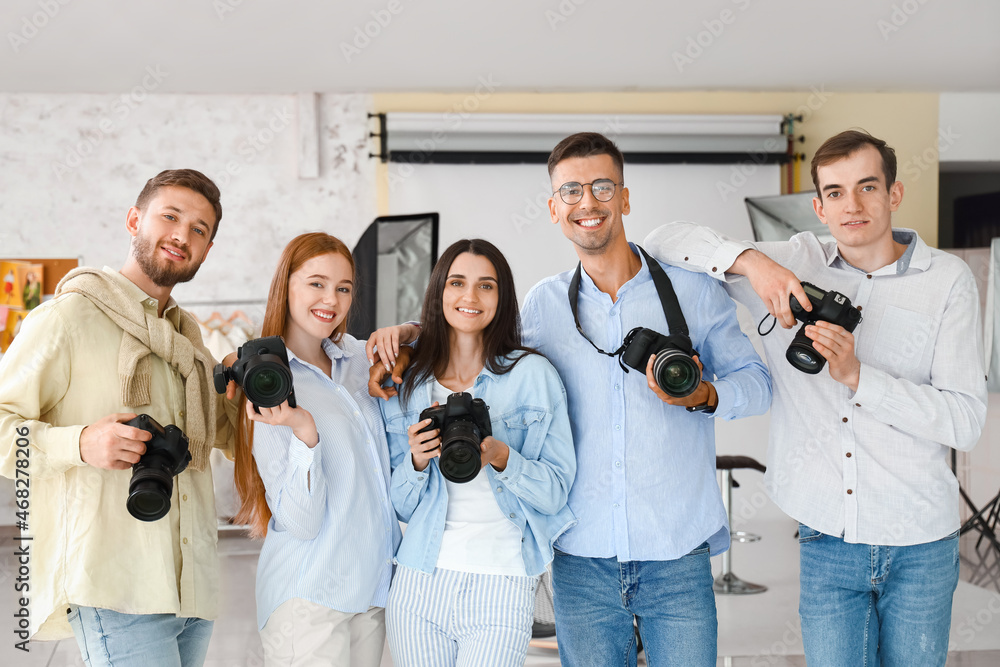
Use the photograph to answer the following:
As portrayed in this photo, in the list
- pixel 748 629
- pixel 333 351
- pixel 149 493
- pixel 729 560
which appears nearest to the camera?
pixel 149 493

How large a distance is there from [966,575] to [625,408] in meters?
3.61

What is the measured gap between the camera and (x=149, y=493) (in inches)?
51.2

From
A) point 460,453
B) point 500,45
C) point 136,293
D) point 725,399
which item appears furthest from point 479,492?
point 500,45

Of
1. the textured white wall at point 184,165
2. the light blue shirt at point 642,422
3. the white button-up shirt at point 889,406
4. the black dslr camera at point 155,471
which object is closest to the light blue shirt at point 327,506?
the black dslr camera at point 155,471

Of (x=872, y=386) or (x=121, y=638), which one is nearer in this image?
(x=121, y=638)

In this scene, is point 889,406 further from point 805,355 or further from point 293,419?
point 293,419

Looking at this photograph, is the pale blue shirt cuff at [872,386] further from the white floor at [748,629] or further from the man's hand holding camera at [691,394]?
the white floor at [748,629]

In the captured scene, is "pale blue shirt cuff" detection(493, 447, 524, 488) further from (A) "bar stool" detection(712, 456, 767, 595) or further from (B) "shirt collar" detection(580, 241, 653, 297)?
(A) "bar stool" detection(712, 456, 767, 595)

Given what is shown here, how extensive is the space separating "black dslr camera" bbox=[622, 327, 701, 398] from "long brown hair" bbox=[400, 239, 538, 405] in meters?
0.24

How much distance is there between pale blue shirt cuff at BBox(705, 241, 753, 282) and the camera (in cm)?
164

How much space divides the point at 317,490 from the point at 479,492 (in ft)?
1.04

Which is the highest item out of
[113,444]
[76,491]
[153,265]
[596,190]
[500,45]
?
[500,45]

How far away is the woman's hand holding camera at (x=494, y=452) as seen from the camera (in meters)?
1.44

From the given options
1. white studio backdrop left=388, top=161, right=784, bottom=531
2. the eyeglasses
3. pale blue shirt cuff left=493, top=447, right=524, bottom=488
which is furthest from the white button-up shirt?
white studio backdrop left=388, top=161, right=784, bottom=531
